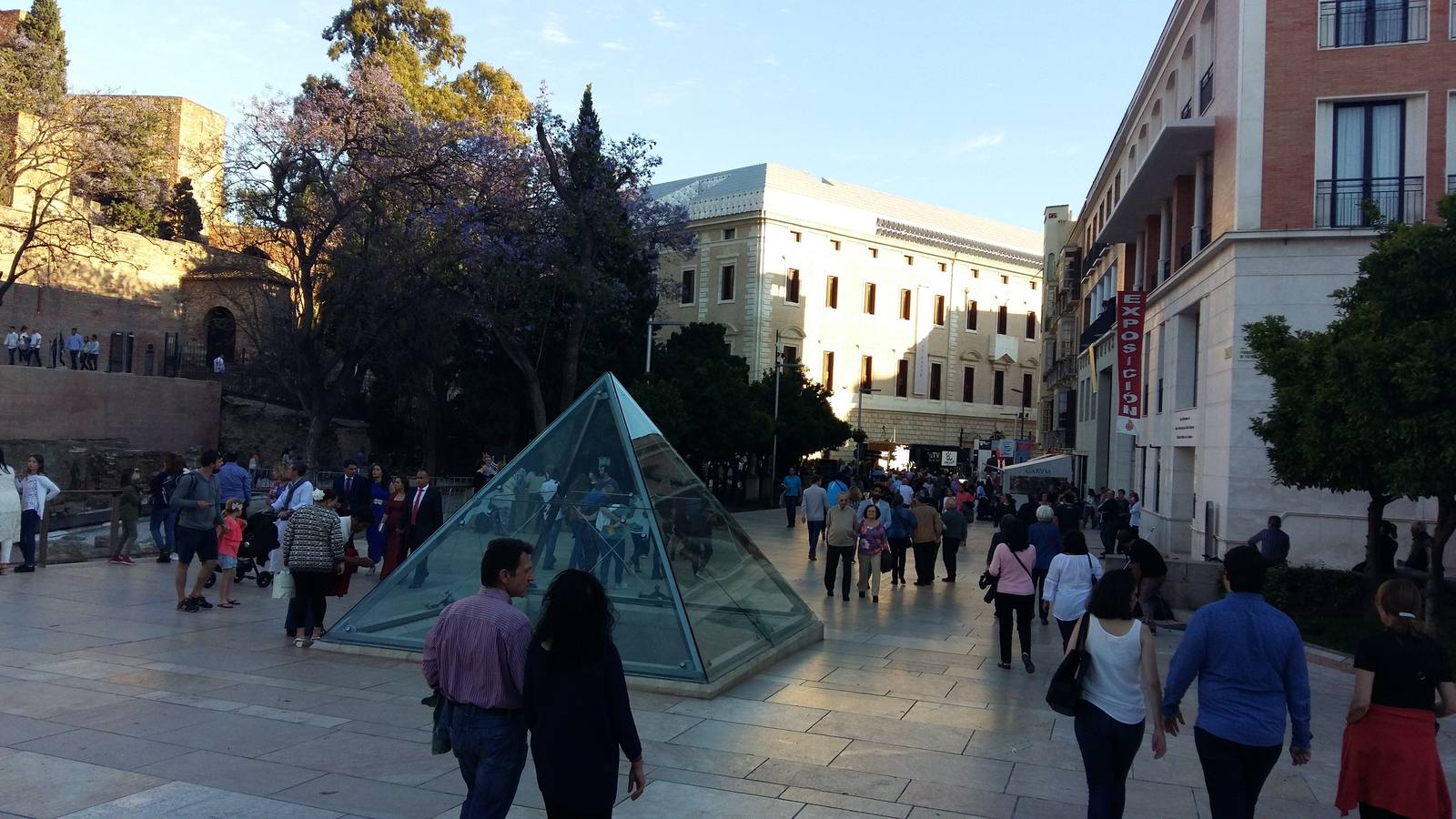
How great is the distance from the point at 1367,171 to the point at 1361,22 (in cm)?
246

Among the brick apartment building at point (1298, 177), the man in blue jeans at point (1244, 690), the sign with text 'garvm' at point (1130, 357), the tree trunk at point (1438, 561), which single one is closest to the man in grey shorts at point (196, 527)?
the man in blue jeans at point (1244, 690)

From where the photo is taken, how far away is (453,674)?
4.21m

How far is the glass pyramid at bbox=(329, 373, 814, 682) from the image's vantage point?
9055 millimetres

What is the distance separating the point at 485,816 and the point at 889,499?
45.0ft

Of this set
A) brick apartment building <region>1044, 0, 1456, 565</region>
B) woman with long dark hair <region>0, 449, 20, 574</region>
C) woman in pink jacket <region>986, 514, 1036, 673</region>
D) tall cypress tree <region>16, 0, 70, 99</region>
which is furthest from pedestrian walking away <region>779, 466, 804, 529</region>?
tall cypress tree <region>16, 0, 70, 99</region>

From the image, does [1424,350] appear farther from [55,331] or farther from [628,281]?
[55,331]

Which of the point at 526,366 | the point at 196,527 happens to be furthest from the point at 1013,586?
the point at 526,366

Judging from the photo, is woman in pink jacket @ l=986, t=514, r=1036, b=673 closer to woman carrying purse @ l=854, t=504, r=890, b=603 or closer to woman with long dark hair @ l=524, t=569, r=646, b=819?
woman carrying purse @ l=854, t=504, r=890, b=603

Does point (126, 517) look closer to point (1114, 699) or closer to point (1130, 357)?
point (1114, 699)

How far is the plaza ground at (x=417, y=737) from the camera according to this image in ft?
19.5

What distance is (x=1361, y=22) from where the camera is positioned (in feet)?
60.6

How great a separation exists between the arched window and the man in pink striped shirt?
1675 inches


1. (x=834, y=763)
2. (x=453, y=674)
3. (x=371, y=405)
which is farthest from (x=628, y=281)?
(x=453, y=674)

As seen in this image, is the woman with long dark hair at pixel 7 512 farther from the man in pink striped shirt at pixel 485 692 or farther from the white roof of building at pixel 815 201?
the white roof of building at pixel 815 201
